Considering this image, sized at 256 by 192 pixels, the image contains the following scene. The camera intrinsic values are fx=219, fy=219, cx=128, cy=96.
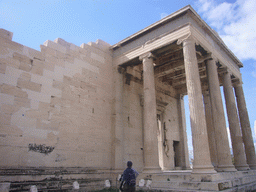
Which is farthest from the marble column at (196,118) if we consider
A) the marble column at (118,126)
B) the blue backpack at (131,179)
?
the marble column at (118,126)

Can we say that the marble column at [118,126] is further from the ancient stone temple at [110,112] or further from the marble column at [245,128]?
the marble column at [245,128]

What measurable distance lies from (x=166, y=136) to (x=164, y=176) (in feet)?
26.7

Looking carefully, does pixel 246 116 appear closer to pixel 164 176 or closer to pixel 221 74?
pixel 221 74

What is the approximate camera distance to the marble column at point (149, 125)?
12477 mm

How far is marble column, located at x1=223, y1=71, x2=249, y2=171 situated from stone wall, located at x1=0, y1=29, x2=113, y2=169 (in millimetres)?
8776

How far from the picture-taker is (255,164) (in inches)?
647

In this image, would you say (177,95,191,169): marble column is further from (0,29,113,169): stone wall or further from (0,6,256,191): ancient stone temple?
(0,29,113,169): stone wall

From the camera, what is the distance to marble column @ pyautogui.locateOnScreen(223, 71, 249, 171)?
15.2 metres

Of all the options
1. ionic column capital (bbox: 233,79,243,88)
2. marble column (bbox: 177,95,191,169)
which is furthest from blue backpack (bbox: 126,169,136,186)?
ionic column capital (bbox: 233,79,243,88)

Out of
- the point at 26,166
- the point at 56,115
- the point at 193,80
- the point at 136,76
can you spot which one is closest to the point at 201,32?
the point at 193,80

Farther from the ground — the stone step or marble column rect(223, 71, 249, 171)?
marble column rect(223, 71, 249, 171)

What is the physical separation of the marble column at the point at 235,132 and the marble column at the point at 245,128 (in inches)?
69.3

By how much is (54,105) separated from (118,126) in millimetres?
4699

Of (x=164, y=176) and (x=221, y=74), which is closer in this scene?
(x=164, y=176)
